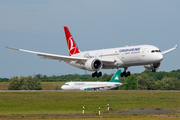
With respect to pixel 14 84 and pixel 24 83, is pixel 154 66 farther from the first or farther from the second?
pixel 24 83

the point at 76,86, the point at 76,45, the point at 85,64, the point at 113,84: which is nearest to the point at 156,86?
the point at 113,84

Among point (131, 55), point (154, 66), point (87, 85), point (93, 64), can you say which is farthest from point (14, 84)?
point (131, 55)

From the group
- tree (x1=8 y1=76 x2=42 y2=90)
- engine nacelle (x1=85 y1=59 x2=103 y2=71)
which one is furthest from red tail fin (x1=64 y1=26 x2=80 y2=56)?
tree (x1=8 y1=76 x2=42 y2=90)

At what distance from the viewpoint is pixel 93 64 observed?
6181 centimetres

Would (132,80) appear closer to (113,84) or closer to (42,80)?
(113,84)

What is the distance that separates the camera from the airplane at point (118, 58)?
57.0 metres

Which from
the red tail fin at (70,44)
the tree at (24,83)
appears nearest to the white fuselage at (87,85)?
the tree at (24,83)

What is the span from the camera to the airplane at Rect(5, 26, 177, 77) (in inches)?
2243

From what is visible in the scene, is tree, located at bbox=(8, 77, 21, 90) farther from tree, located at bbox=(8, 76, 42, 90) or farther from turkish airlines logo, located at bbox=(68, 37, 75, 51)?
turkish airlines logo, located at bbox=(68, 37, 75, 51)

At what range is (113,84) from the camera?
129750mm

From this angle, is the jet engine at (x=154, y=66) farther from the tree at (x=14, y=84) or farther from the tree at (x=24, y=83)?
the tree at (x=14, y=84)

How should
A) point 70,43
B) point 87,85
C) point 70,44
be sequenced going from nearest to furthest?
point 70,44 → point 70,43 → point 87,85

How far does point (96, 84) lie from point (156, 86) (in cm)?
4197

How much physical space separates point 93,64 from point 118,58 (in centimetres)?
491
